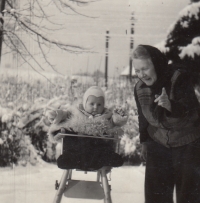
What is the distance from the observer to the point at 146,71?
1.32 meters

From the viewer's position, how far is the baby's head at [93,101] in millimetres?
1370

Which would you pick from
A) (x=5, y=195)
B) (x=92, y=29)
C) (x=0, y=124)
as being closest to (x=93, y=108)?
(x=92, y=29)

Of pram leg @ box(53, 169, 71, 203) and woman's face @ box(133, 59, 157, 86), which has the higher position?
woman's face @ box(133, 59, 157, 86)

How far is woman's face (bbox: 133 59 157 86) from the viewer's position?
1.31m

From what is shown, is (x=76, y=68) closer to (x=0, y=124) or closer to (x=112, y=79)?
(x=112, y=79)

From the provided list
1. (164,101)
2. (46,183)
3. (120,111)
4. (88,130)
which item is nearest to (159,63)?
(164,101)

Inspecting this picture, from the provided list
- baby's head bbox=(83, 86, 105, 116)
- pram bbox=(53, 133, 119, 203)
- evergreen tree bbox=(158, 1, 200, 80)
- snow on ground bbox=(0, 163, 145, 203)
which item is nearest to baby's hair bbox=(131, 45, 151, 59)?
evergreen tree bbox=(158, 1, 200, 80)

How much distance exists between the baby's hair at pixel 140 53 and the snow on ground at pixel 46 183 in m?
0.51

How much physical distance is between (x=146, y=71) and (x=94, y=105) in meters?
0.27

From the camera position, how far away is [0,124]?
4.93ft

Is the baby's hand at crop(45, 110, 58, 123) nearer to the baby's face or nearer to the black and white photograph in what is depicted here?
the black and white photograph

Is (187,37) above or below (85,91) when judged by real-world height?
above

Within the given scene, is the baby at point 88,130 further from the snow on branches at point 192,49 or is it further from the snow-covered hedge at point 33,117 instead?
the snow on branches at point 192,49

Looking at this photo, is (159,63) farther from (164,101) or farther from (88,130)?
(88,130)
